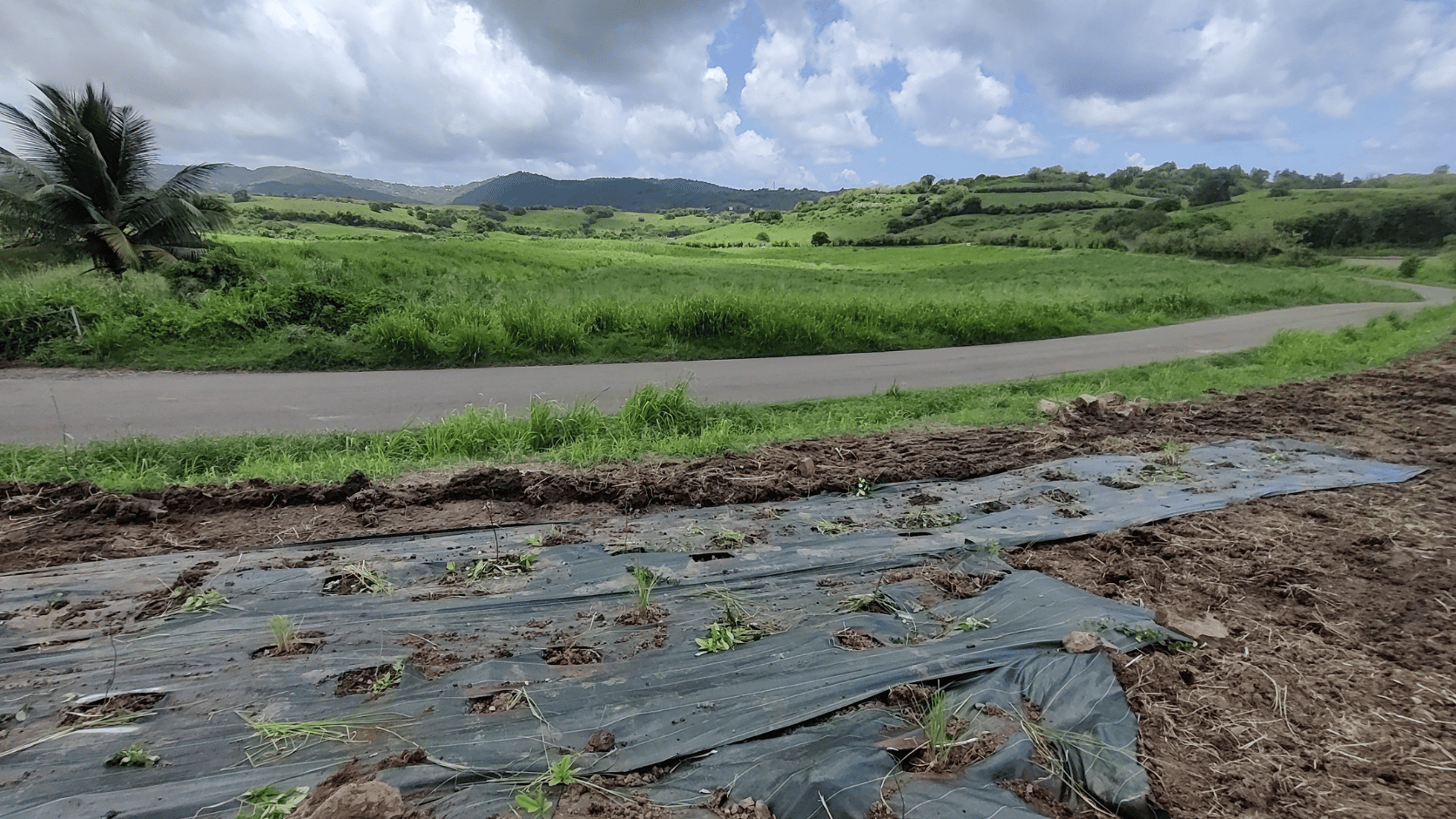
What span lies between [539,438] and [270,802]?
497 centimetres

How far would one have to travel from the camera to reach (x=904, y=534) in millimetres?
4688

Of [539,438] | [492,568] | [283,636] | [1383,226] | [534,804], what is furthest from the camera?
[1383,226]

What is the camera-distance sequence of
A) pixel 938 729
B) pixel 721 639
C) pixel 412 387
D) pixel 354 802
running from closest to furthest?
pixel 354 802 < pixel 938 729 < pixel 721 639 < pixel 412 387

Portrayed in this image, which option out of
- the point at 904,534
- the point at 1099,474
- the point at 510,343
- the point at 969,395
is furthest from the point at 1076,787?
the point at 510,343

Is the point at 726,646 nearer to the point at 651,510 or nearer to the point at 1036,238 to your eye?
the point at 651,510

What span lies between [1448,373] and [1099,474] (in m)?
9.80

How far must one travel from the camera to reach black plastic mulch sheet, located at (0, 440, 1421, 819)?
2.40m

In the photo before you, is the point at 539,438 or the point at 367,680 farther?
the point at 539,438

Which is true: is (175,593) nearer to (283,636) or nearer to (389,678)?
(283,636)

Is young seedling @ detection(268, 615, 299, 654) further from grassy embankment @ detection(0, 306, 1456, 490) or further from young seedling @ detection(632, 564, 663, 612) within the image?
grassy embankment @ detection(0, 306, 1456, 490)

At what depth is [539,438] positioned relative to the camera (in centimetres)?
710

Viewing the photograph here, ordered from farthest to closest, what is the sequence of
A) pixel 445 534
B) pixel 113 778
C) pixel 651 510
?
pixel 651 510 → pixel 445 534 → pixel 113 778

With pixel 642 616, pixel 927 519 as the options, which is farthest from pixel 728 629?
pixel 927 519

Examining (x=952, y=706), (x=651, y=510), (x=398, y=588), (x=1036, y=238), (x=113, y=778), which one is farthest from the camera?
(x=1036, y=238)
